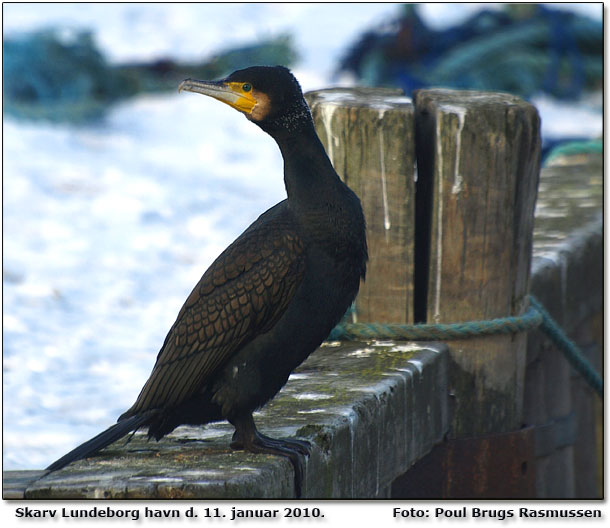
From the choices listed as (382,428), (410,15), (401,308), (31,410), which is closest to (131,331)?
(31,410)

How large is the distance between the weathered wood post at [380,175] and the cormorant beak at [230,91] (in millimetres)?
749

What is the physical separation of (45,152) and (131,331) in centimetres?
359

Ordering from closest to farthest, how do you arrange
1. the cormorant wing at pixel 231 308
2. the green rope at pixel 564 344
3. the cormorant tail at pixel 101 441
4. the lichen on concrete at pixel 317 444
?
the lichen on concrete at pixel 317 444 < the cormorant tail at pixel 101 441 < the cormorant wing at pixel 231 308 < the green rope at pixel 564 344

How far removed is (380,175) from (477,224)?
13.1 inches

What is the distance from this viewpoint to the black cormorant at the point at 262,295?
8.58ft

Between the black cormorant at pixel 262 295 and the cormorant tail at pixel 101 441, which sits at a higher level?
the black cormorant at pixel 262 295

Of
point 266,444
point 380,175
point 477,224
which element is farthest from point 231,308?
point 477,224

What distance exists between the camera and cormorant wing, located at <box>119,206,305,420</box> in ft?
8.55

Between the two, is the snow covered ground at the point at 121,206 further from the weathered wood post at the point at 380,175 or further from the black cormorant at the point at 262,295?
the black cormorant at the point at 262,295

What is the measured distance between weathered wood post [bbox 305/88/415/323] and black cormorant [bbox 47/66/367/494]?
664 millimetres

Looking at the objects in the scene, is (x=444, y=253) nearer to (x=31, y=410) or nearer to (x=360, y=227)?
(x=360, y=227)

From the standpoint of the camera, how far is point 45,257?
25.4 feet

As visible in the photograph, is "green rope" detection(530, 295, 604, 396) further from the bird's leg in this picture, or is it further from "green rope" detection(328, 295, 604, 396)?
the bird's leg

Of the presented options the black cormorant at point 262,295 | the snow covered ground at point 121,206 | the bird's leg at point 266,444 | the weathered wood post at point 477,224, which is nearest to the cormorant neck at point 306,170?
the black cormorant at point 262,295
